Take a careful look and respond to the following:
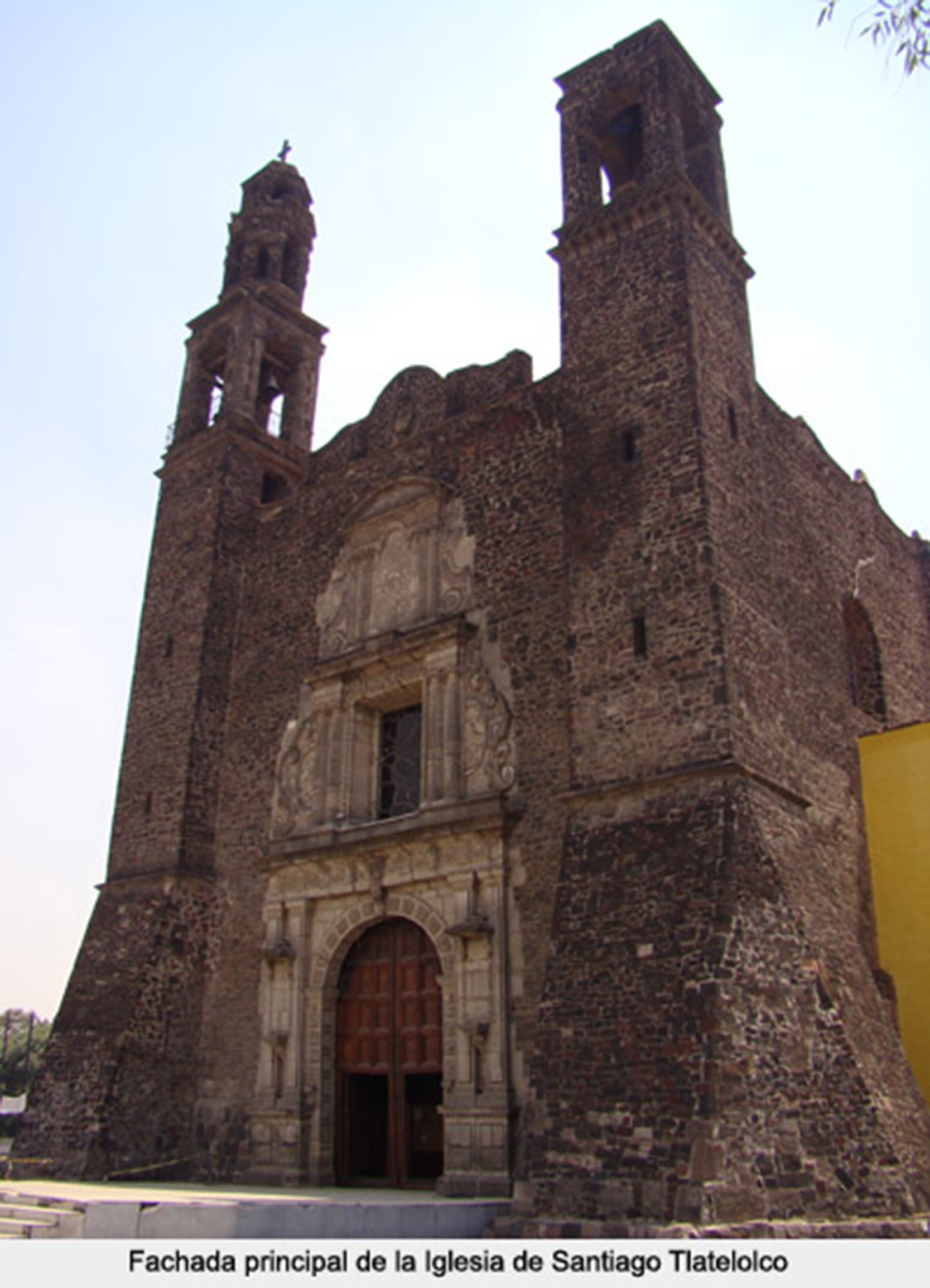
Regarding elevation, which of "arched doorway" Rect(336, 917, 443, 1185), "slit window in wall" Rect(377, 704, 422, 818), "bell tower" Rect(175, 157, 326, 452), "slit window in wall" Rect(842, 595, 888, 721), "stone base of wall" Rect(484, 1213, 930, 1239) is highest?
"bell tower" Rect(175, 157, 326, 452)

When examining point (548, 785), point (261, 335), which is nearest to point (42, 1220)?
point (548, 785)

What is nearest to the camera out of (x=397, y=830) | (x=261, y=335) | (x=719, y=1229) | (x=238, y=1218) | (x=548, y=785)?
(x=719, y=1229)

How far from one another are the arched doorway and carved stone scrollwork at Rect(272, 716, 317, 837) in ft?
6.77

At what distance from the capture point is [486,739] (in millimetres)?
12766

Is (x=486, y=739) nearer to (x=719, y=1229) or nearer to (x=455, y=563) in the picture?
(x=455, y=563)

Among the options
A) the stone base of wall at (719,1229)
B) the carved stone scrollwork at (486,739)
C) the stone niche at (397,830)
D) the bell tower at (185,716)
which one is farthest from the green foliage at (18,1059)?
the stone base of wall at (719,1229)

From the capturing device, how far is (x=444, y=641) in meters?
13.6

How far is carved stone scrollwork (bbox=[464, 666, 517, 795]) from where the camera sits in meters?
12.5

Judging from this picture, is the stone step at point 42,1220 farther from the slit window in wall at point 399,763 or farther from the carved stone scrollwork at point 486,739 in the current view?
the slit window in wall at point 399,763

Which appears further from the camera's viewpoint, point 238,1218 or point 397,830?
point 397,830

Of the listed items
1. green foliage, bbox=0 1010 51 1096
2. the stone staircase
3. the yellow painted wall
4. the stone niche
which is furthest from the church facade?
green foliage, bbox=0 1010 51 1096

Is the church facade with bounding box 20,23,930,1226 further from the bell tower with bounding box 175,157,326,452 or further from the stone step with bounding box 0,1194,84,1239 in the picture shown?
the stone step with bounding box 0,1194,84,1239

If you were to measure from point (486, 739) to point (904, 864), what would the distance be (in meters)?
5.14

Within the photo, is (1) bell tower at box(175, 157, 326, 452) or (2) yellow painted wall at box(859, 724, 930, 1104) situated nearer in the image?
(2) yellow painted wall at box(859, 724, 930, 1104)
